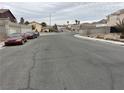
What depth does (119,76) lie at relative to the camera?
9.05m

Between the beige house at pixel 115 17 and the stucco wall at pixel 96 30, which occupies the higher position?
the beige house at pixel 115 17

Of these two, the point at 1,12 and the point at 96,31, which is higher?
the point at 1,12

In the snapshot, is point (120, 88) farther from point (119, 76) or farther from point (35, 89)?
point (35, 89)

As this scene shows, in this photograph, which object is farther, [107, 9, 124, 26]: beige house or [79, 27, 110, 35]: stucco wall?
[107, 9, 124, 26]: beige house

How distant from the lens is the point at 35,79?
8914 mm

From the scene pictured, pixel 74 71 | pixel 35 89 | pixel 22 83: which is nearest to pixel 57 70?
pixel 74 71

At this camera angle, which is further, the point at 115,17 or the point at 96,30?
the point at 115,17

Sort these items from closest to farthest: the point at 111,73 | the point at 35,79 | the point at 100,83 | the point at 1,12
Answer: the point at 100,83 < the point at 35,79 < the point at 111,73 < the point at 1,12

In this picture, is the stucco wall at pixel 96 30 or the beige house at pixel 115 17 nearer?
the stucco wall at pixel 96 30

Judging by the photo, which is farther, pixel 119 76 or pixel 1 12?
pixel 1 12

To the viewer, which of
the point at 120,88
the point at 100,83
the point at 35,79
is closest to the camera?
the point at 120,88

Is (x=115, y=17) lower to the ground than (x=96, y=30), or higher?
higher

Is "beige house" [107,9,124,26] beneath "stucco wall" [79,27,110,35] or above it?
above

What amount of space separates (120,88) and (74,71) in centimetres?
307
